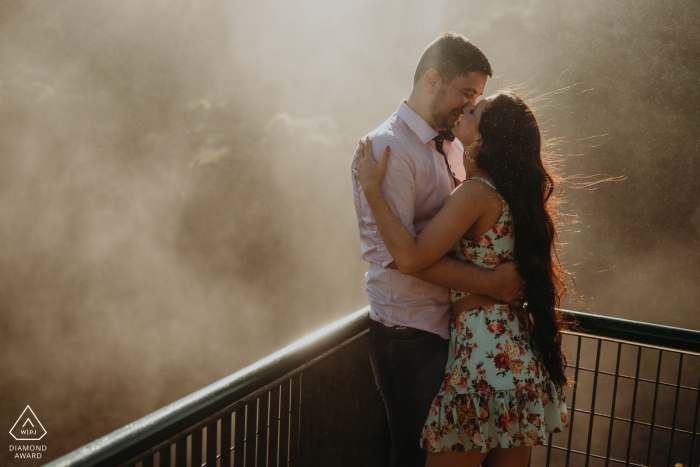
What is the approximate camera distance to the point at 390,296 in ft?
4.55

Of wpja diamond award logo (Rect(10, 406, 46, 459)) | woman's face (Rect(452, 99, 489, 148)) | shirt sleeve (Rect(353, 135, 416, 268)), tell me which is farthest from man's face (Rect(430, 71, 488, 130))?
wpja diamond award logo (Rect(10, 406, 46, 459))

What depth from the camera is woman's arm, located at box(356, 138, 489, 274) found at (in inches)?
46.3

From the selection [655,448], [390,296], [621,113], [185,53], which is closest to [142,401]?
[185,53]

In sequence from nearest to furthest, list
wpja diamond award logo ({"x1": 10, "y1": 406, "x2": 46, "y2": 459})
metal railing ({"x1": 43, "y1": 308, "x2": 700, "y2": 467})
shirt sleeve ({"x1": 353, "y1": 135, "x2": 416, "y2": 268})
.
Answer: metal railing ({"x1": 43, "y1": 308, "x2": 700, "y2": 467}) → shirt sleeve ({"x1": 353, "y1": 135, "x2": 416, "y2": 268}) → wpja diamond award logo ({"x1": 10, "y1": 406, "x2": 46, "y2": 459})

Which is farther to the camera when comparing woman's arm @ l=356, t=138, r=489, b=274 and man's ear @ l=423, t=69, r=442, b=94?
man's ear @ l=423, t=69, r=442, b=94

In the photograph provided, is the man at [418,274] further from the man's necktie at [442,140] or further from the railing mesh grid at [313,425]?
the railing mesh grid at [313,425]

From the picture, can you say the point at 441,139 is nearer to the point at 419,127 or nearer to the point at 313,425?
the point at 419,127

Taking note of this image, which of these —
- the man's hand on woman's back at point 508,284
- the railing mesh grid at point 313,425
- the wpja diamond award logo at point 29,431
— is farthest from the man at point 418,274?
the wpja diamond award logo at point 29,431

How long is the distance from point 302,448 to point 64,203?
32.5 meters

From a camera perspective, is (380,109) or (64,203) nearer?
(380,109)

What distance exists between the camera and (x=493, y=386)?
1175mm

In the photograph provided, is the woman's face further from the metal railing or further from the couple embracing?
the metal railing

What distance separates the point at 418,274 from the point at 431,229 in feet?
0.46

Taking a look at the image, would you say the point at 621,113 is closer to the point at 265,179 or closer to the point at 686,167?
the point at 686,167
